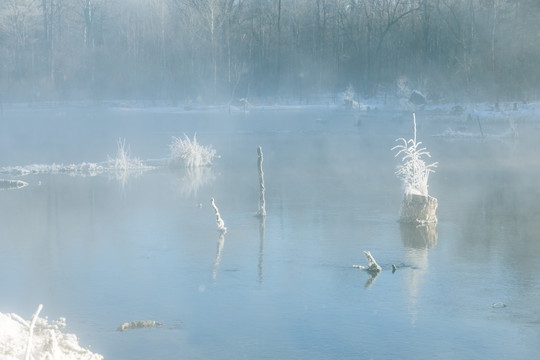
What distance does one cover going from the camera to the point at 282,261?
1628 centimetres

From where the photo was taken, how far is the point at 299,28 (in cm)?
8562

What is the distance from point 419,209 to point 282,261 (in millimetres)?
4983

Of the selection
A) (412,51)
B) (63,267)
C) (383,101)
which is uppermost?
(412,51)

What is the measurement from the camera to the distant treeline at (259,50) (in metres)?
70.4

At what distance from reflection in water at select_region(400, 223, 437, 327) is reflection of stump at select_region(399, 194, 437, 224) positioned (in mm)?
226

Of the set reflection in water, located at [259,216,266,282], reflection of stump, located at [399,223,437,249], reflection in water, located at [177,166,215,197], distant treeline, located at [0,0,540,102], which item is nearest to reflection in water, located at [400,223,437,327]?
reflection of stump, located at [399,223,437,249]

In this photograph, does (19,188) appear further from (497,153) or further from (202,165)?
(497,153)

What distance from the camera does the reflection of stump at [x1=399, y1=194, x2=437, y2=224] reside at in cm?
1970

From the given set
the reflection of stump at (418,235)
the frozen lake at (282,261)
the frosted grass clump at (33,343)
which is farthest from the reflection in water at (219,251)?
the frosted grass clump at (33,343)

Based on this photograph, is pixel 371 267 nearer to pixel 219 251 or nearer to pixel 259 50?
pixel 219 251

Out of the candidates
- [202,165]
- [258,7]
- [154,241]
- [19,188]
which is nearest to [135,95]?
[258,7]

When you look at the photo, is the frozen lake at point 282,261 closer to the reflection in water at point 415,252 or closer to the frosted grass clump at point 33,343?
the reflection in water at point 415,252

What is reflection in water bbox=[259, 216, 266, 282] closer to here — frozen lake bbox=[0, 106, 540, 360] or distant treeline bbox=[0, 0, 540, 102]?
frozen lake bbox=[0, 106, 540, 360]

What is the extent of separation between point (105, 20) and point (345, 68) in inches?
1253
